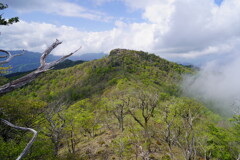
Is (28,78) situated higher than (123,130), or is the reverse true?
(28,78)

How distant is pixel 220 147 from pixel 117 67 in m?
133

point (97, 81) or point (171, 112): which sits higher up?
point (171, 112)

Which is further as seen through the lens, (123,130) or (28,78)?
(123,130)

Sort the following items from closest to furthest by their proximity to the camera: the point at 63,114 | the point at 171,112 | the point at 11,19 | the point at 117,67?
the point at 11,19, the point at 63,114, the point at 171,112, the point at 117,67

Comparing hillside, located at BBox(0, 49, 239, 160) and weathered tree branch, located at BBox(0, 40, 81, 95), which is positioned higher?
weathered tree branch, located at BBox(0, 40, 81, 95)

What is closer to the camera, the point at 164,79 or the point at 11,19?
the point at 11,19

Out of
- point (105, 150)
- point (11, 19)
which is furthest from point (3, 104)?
point (105, 150)

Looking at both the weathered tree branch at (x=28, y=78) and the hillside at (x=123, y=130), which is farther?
the hillside at (x=123, y=130)

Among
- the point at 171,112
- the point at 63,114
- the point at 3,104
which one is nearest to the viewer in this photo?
the point at 3,104

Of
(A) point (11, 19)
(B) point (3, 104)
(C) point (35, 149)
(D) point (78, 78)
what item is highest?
(A) point (11, 19)

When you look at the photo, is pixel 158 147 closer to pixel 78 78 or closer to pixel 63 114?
pixel 63 114

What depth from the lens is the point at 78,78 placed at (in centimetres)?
15875

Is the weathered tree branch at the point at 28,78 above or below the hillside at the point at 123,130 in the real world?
above

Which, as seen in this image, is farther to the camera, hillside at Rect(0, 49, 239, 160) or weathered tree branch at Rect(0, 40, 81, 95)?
hillside at Rect(0, 49, 239, 160)
